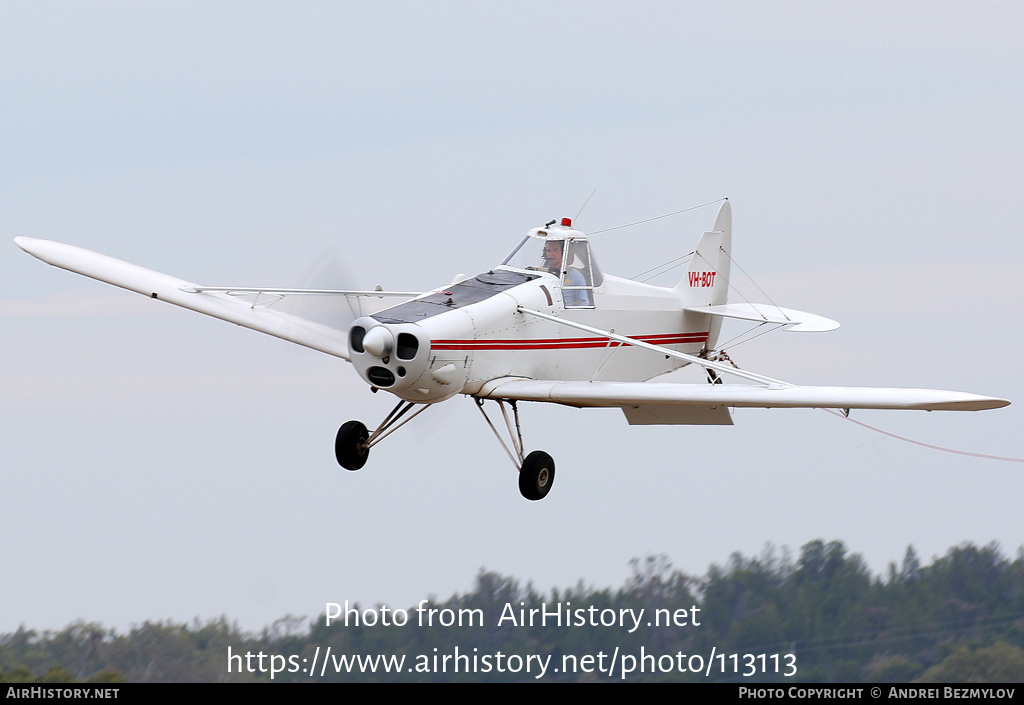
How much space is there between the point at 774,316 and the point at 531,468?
571 centimetres

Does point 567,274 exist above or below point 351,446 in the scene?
above

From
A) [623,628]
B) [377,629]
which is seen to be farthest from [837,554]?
[377,629]

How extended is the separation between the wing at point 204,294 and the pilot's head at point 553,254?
183 cm

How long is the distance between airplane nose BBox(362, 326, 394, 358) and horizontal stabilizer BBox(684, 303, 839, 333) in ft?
19.5

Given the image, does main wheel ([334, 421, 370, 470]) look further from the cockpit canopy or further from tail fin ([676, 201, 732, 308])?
tail fin ([676, 201, 732, 308])

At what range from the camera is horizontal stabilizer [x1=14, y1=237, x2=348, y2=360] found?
17688mm

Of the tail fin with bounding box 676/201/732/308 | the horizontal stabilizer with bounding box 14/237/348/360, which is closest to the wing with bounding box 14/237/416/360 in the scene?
the horizontal stabilizer with bounding box 14/237/348/360

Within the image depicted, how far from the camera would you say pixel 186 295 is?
19.0 metres

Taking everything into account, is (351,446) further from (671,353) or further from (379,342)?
(671,353)

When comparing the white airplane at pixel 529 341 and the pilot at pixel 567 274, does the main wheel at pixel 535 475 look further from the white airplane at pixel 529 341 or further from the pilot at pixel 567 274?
the pilot at pixel 567 274

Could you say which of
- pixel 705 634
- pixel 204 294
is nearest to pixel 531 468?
pixel 204 294

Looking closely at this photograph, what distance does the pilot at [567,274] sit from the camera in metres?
17.8

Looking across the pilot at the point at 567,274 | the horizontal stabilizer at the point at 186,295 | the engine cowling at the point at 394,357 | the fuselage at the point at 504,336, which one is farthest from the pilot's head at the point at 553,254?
the horizontal stabilizer at the point at 186,295

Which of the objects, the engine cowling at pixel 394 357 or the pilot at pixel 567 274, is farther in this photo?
the pilot at pixel 567 274
